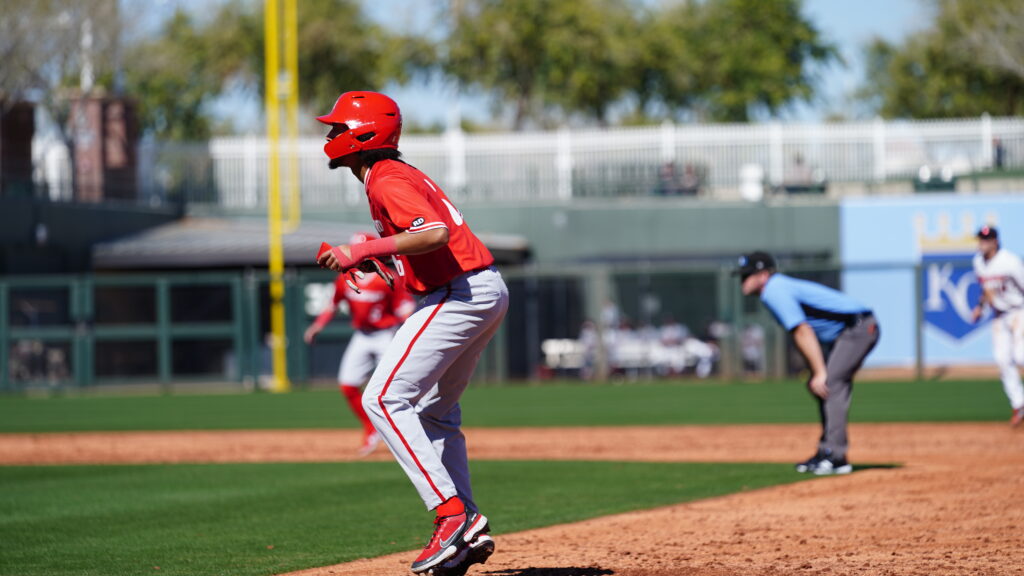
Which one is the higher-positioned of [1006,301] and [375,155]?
[375,155]

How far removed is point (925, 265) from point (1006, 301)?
11030 millimetres

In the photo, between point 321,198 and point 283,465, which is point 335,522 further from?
point 321,198

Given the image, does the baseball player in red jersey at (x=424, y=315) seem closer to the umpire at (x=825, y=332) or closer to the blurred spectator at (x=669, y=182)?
the umpire at (x=825, y=332)

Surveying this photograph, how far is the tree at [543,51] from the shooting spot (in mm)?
45469

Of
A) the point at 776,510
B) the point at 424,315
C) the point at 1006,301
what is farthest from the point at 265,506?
the point at 1006,301

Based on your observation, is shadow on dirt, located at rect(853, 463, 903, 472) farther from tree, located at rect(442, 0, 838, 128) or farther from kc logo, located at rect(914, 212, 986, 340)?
tree, located at rect(442, 0, 838, 128)

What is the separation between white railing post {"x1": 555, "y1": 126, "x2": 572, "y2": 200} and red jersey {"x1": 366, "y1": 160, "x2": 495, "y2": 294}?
2585 centimetres

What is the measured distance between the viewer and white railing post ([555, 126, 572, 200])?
31.6m

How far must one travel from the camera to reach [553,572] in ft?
20.1

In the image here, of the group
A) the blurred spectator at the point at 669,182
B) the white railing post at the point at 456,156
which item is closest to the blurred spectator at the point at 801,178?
the blurred spectator at the point at 669,182

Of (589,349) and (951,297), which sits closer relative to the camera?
(951,297)

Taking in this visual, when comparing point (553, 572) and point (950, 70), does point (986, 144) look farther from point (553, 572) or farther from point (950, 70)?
point (553, 572)

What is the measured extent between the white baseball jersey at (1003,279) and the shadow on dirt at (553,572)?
857 centimetres

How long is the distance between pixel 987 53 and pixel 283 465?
109 ft
